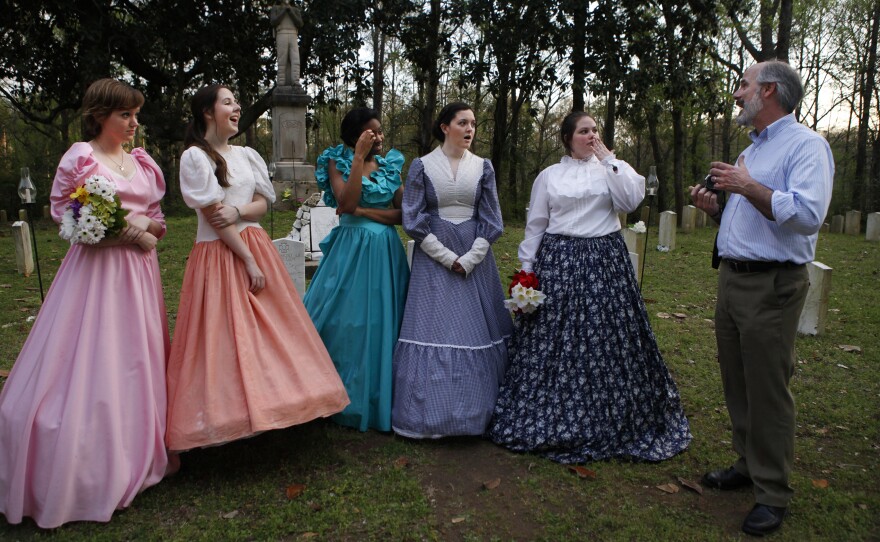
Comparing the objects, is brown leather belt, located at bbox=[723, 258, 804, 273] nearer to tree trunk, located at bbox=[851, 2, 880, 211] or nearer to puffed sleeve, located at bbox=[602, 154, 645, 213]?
puffed sleeve, located at bbox=[602, 154, 645, 213]

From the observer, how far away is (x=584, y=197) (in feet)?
12.5

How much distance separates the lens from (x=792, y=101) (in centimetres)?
289

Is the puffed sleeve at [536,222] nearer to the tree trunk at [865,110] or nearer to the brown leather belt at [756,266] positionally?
the brown leather belt at [756,266]

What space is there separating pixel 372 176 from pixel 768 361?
2501 mm

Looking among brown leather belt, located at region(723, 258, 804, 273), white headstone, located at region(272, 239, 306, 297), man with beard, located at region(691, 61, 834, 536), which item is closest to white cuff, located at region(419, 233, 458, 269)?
man with beard, located at region(691, 61, 834, 536)

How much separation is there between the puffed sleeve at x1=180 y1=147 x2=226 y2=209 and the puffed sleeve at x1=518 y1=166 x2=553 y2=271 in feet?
6.04

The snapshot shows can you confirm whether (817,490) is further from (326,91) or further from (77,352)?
(326,91)

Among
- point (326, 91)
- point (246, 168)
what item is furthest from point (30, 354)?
point (326, 91)

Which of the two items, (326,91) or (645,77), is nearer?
(645,77)

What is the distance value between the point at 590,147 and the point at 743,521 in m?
2.17

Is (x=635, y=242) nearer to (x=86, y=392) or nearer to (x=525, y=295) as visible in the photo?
(x=525, y=295)

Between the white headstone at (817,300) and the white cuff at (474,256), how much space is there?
12.8 ft

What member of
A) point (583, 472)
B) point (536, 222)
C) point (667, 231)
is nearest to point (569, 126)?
point (536, 222)

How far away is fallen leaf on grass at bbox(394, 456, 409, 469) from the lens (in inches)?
140
